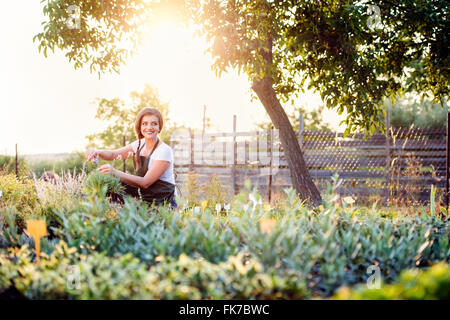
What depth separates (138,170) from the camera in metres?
3.98

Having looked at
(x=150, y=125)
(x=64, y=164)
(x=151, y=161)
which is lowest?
(x=64, y=164)

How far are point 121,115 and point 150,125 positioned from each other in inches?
580

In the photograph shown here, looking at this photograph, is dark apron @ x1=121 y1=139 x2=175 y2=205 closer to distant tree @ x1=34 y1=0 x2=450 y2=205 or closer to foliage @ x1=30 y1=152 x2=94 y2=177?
distant tree @ x1=34 y1=0 x2=450 y2=205

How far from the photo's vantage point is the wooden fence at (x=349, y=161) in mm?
10227

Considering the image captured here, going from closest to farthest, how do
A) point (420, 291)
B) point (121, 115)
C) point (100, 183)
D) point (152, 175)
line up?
point (420, 291) < point (100, 183) < point (152, 175) < point (121, 115)

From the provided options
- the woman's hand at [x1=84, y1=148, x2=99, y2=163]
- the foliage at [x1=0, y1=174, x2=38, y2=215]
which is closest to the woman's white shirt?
the woman's hand at [x1=84, y1=148, x2=99, y2=163]

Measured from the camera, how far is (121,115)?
18.0 m

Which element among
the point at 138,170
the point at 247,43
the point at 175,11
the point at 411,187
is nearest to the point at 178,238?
the point at 138,170

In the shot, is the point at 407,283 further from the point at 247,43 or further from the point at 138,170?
the point at 247,43

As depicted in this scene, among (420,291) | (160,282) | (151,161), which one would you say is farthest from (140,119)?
(420,291)

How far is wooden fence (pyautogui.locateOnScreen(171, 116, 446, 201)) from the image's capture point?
10.2 metres

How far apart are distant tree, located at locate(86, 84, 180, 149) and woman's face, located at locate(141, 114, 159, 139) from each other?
1347cm

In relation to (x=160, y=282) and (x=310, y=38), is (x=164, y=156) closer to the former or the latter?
(x=160, y=282)

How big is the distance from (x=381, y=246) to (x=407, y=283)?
541 millimetres
